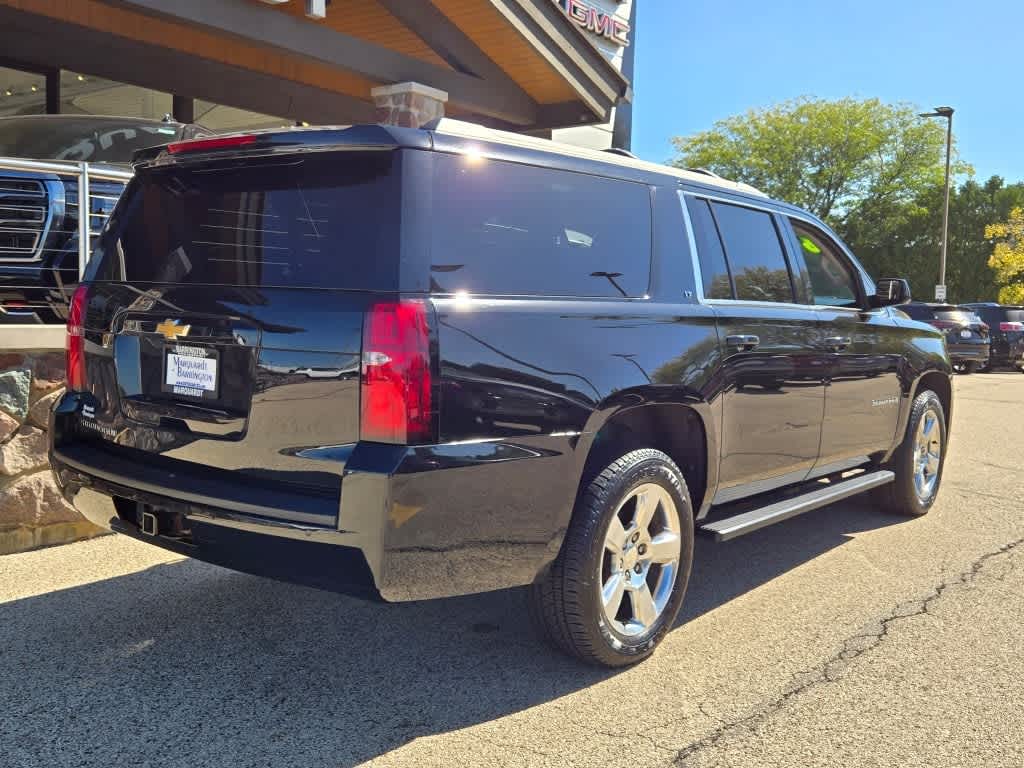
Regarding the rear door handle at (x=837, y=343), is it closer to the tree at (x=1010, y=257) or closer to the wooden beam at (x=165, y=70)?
the wooden beam at (x=165, y=70)

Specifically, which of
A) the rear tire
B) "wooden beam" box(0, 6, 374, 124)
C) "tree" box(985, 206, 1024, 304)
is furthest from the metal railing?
"tree" box(985, 206, 1024, 304)

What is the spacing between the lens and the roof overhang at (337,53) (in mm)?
8633

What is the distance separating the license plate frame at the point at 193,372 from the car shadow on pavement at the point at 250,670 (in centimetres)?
105

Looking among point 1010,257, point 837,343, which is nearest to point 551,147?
point 837,343

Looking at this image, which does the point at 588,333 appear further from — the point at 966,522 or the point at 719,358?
the point at 966,522

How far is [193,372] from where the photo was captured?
3.11 m

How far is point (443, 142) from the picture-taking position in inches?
118

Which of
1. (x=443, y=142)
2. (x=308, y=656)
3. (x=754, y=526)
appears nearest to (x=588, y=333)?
(x=443, y=142)

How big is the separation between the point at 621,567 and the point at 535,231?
4.23 ft

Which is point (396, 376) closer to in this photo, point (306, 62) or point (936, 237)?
point (306, 62)

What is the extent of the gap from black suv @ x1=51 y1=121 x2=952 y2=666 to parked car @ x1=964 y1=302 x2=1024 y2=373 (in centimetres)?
2188

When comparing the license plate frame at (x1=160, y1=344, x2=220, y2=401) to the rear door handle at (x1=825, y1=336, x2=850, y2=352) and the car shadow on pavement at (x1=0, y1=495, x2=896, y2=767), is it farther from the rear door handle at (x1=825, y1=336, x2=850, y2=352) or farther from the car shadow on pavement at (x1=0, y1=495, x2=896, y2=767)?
the rear door handle at (x1=825, y1=336, x2=850, y2=352)

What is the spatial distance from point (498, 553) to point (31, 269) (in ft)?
12.0

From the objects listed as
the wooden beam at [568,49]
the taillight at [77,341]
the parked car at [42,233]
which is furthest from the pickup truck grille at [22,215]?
A: the wooden beam at [568,49]
